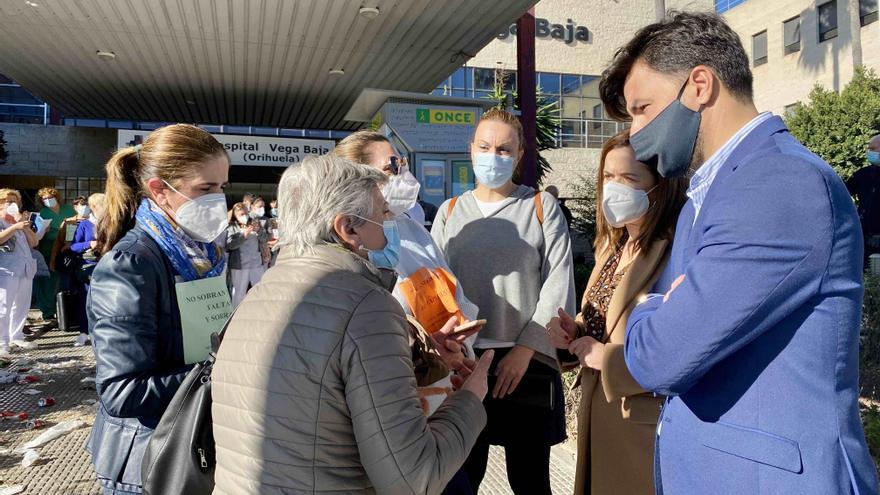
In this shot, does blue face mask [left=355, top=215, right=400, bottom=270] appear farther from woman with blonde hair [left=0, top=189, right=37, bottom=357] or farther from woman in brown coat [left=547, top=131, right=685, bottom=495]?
woman with blonde hair [left=0, top=189, right=37, bottom=357]

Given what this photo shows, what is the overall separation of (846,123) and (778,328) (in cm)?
2184

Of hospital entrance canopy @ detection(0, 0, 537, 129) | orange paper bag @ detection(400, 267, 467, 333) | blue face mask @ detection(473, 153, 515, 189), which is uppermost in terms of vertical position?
hospital entrance canopy @ detection(0, 0, 537, 129)

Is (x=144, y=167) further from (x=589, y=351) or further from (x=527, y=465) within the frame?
(x=527, y=465)

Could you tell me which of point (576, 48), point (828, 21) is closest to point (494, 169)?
point (576, 48)

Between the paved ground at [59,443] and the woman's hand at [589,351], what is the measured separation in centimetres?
194

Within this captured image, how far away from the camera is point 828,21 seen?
26750mm

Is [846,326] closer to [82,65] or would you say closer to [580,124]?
[82,65]

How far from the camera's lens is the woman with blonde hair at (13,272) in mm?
7531

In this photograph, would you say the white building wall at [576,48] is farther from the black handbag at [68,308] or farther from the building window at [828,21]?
the black handbag at [68,308]

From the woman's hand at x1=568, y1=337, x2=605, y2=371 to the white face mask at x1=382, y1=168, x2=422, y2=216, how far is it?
1.00 m

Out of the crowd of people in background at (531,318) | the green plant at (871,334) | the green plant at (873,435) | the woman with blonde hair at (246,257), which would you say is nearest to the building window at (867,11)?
the green plant at (871,334)

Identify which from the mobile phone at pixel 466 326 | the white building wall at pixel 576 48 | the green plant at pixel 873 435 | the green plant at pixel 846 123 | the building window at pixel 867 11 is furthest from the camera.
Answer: the white building wall at pixel 576 48

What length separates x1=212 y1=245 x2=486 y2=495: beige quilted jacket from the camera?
1503 millimetres

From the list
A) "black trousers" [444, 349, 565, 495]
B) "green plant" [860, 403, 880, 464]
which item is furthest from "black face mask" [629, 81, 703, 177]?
"green plant" [860, 403, 880, 464]
